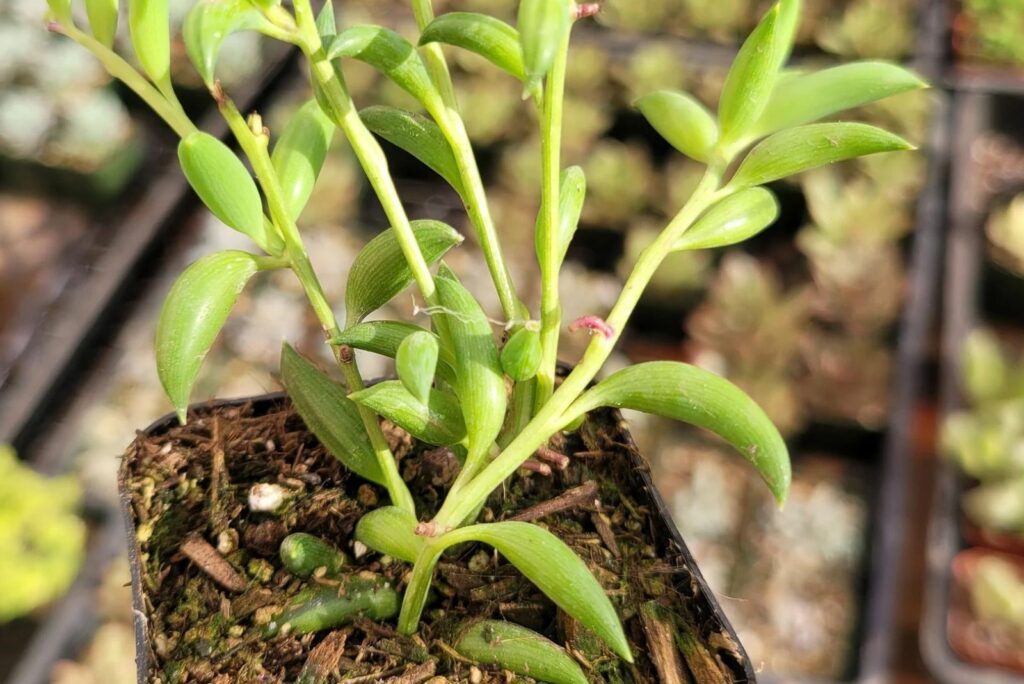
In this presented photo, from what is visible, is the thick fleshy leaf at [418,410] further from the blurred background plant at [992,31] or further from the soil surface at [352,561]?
the blurred background plant at [992,31]

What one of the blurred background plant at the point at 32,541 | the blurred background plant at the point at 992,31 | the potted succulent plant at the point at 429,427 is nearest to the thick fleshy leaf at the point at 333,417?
the potted succulent plant at the point at 429,427

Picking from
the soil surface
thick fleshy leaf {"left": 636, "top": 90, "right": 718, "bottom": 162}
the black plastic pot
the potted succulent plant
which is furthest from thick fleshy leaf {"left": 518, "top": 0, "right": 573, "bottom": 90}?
the black plastic pot

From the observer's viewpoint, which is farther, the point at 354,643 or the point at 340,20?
the point at 340,20

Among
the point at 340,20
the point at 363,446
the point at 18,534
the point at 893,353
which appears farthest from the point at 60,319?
the point at 893,353

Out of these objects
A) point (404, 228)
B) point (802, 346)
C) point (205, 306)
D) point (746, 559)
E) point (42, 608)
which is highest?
point (802, 346)

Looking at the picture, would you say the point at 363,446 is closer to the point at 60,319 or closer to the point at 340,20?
the point at 60,319
